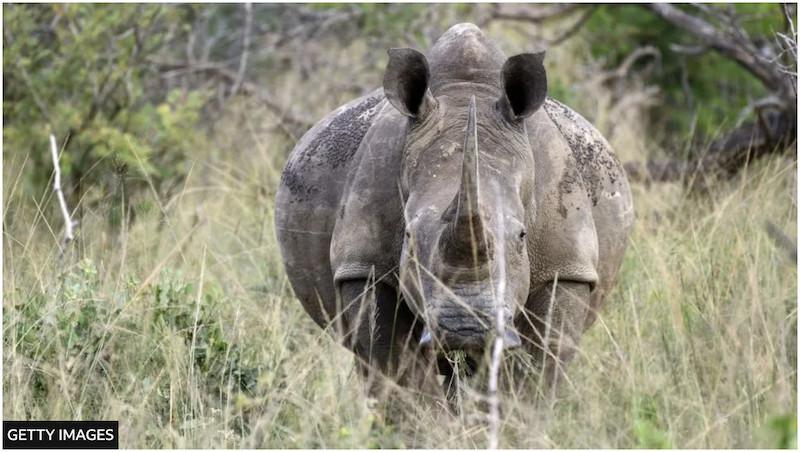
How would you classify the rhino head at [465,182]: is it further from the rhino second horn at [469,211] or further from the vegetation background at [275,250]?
the vegetation background at [275,250]

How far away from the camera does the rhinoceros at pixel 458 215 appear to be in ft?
14.3

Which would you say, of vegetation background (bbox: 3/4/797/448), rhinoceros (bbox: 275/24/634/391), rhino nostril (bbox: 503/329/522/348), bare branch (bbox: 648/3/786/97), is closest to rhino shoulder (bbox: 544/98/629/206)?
rhinoceros (bbox: 275/24/634/391)

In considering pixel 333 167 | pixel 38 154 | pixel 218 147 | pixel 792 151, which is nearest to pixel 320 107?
pixel 218 147

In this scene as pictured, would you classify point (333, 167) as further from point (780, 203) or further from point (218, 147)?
point (218, 147)

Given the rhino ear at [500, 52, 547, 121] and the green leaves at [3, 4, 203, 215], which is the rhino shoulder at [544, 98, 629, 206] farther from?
the green leaves at [3, 4, 203, 215]

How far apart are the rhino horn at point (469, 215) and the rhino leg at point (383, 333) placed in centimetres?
78

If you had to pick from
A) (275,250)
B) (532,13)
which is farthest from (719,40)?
(275,250)

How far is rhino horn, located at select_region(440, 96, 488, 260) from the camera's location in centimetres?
427

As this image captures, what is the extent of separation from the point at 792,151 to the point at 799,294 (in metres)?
3.15

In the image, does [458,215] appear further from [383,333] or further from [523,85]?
[383,333]

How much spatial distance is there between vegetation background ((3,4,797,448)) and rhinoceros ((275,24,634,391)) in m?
0.24

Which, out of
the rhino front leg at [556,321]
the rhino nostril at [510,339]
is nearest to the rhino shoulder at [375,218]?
the rhino front leg at [556,321]

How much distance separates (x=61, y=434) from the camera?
453cm

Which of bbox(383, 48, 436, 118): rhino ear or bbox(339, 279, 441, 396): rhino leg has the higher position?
bbox(383, 48, 436, 118): rhino ear
